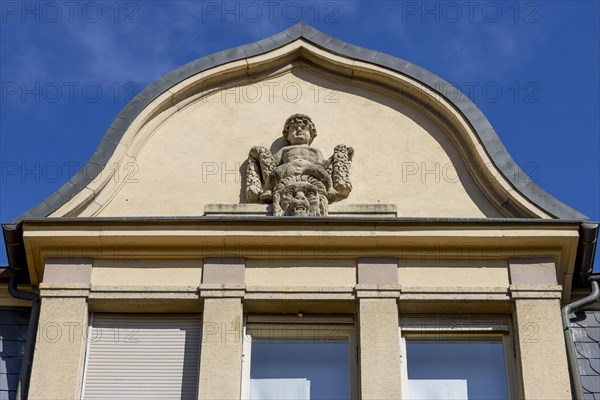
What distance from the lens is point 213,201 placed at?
12883 millimetres

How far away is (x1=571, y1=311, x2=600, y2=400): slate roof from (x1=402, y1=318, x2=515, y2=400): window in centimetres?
70

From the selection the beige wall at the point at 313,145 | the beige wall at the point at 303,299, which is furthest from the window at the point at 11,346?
the beige wall at the point at 313,145

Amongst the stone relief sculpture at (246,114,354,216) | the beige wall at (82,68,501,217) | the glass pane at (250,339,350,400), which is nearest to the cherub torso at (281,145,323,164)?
the stone relief sculpture at (246,114,354,216)

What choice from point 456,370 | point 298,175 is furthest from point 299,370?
point 298,175

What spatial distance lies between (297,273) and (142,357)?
5.40 feet

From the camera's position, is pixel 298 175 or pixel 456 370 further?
pixel 298 175

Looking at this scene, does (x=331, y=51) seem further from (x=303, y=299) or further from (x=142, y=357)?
(x=142, y=357)

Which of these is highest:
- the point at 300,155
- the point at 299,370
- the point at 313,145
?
the point at 313,145

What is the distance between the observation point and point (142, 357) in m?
11.8

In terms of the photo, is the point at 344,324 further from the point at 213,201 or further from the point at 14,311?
the point at 14,311

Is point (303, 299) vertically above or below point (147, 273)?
below

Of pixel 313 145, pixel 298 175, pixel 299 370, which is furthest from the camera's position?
pixel 313 145

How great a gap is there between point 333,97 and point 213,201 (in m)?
1.99

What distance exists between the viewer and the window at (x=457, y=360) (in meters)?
11.6
